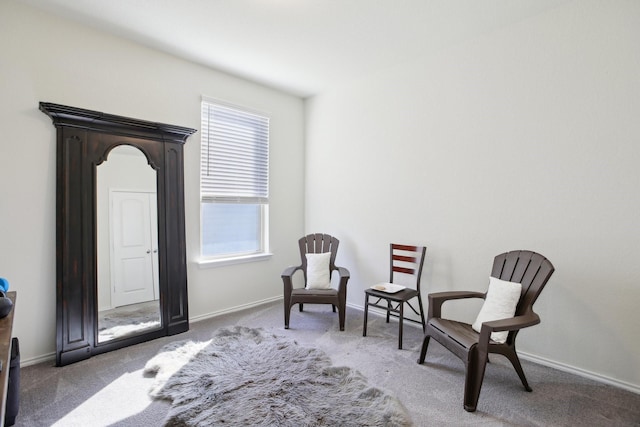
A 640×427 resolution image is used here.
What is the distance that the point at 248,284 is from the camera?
13.4 feet

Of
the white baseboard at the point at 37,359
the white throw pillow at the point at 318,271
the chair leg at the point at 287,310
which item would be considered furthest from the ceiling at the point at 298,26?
the white baseboard at the point at 37,359

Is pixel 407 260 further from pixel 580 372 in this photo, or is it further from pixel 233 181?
pixel 233 181

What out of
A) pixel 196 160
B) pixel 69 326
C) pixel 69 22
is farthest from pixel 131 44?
pixel 69 326

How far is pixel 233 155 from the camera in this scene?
3930 mm

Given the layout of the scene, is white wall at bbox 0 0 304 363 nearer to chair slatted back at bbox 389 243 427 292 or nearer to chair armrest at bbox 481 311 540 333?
chair slatted back at bbox 389 243 427 292

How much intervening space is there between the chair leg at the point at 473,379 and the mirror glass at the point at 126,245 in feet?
9.21

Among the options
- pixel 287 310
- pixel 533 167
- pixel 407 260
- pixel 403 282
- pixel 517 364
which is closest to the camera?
pixel 517 364

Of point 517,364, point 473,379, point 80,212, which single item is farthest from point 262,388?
point 80,212

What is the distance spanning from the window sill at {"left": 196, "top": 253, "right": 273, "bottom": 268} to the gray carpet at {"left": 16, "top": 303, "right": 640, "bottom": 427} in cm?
82

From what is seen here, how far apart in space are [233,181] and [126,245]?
4.65 feet

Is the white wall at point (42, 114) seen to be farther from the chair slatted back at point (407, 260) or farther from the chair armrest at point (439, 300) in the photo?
the chair armrest at point (439, 300)

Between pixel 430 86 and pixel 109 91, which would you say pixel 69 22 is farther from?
pixel 430 86

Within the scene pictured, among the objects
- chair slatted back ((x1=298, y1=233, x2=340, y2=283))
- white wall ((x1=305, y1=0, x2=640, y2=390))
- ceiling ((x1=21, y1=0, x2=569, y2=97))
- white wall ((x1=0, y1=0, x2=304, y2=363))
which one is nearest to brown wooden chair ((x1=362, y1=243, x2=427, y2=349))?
white wall ((x1=305, y1=0, x2=640, y2=390))

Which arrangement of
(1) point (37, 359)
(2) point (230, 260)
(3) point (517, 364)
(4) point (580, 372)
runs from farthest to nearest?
(2) point (230, 260) → (1) point (37, 359) → (4) point (580, 372) → (3) point (517, 364)
